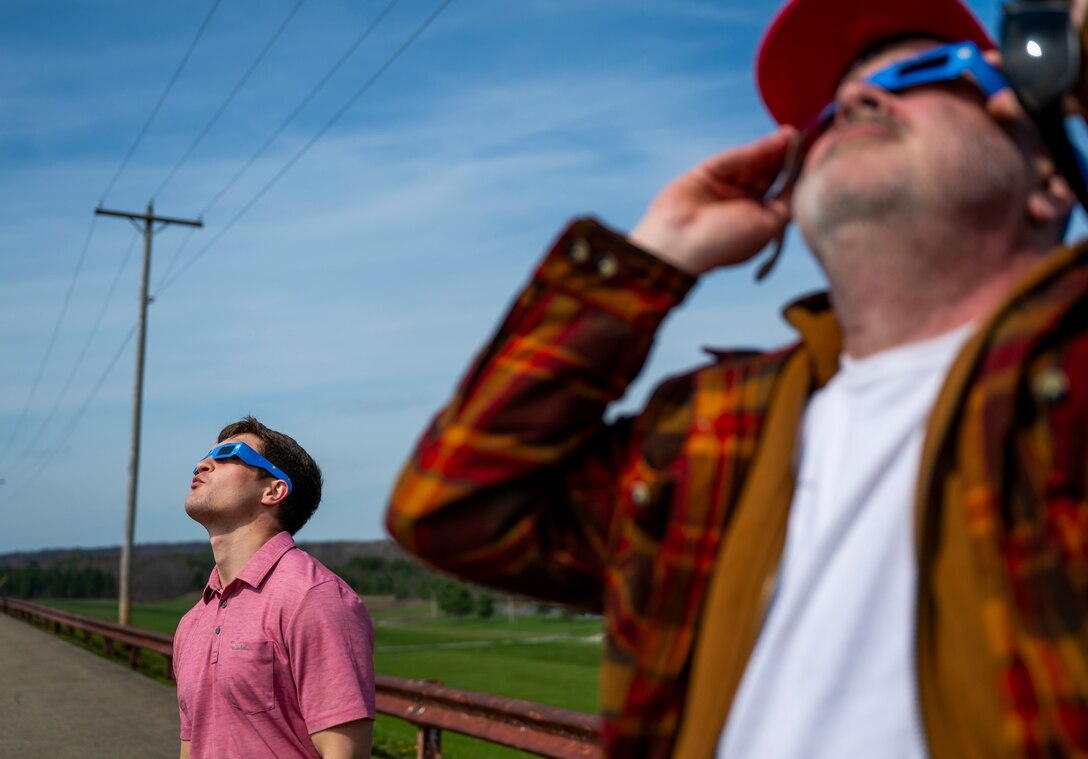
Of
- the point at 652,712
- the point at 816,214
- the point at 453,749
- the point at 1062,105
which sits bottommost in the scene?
the point at 453,749

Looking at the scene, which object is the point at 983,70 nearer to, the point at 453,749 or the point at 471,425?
the point at 471,425

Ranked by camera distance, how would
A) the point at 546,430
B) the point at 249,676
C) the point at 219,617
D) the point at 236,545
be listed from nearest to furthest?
the point at 546,430
the point at 249,676
the point at 219,617
the point at 236,545

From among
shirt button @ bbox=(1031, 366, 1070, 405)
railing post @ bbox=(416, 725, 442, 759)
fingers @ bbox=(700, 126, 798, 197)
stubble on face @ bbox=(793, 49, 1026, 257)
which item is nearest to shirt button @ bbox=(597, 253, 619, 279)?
fingers @ bbox=(700, 126, 798, 197)

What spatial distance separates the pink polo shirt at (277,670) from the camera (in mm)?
4098

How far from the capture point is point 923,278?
1.67 m

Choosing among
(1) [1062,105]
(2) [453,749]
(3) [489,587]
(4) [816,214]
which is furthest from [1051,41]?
(2) [453,749]

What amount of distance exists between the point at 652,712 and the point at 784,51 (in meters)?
1.05

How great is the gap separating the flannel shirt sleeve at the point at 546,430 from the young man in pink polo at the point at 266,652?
7.21 ft

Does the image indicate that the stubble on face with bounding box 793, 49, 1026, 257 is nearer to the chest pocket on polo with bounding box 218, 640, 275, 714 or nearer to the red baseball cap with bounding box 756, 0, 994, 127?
the red baseball cap with bounding box 756, 0, 994, 127

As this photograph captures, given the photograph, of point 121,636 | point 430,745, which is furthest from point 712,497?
point 121,636

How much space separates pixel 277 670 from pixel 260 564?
18.3 inches

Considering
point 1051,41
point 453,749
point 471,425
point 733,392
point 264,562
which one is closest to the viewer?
point 1051,41

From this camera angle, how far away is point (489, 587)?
2254 millimetres

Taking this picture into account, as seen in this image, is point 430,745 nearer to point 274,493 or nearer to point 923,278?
point 274,493
